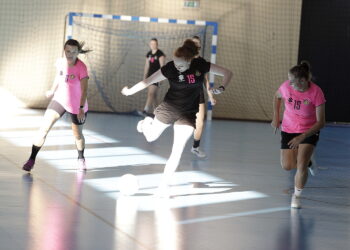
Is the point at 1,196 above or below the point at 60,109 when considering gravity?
below

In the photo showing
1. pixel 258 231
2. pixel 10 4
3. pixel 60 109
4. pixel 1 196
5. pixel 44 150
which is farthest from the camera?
pixel 10 4

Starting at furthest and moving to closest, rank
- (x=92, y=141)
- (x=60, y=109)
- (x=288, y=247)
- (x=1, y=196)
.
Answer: (x=92, y=141), (x=60, y=109), (x=1, y=196), (x=288, y=247)

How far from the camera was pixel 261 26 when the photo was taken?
19562 millimetres

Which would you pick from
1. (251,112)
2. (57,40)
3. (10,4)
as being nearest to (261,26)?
(251,112)

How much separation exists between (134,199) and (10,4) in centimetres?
1234

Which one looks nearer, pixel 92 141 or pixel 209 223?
pixel 209 223

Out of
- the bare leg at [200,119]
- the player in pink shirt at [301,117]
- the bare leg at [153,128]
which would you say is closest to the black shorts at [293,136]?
the player in pink shirt at [301,117]

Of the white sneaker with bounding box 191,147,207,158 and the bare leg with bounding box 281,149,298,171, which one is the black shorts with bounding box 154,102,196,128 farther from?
the white sneaker with bounding box 191,147,207,158

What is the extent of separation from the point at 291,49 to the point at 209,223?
13.7 meters

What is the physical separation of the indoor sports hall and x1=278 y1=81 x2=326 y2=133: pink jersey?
15 millimetres

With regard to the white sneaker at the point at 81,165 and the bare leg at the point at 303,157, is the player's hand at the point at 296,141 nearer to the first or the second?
the bare leg at the point at 303,157

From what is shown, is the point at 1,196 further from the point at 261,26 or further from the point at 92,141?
the point at 261,26

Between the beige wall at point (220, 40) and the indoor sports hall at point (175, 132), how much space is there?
0.09 feet

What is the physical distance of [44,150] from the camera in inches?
428
